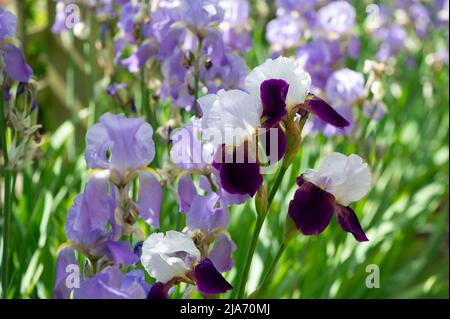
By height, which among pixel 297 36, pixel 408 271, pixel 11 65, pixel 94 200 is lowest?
pixel 408 271

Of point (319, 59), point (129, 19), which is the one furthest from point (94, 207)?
point (319, 59)

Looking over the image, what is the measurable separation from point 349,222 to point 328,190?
0.05 meters

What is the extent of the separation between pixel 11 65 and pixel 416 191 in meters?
1.88

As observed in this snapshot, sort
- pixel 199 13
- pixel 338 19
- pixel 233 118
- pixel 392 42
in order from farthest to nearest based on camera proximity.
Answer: pixel 392 42 < pixel 338 19 < pixel 199 13 < pixel 233 118

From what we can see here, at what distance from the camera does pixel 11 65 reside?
3.96 feet

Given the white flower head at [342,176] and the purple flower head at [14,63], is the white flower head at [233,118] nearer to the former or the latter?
the white flower head at [342,176]

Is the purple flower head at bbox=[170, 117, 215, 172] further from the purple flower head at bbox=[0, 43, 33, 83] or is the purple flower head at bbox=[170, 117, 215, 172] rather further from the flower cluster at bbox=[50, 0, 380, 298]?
the purple flower head at bbox=[0, 43, 33, 83]

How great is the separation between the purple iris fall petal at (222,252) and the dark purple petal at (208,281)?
20 centimetres

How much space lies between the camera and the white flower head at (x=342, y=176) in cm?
88

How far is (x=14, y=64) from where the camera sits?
1.21 meters

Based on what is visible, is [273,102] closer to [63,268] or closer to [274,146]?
[274,146]

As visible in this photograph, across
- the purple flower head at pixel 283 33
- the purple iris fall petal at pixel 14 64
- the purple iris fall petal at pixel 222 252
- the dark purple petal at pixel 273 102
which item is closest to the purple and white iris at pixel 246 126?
the dark purple petal at pixel 273 102
